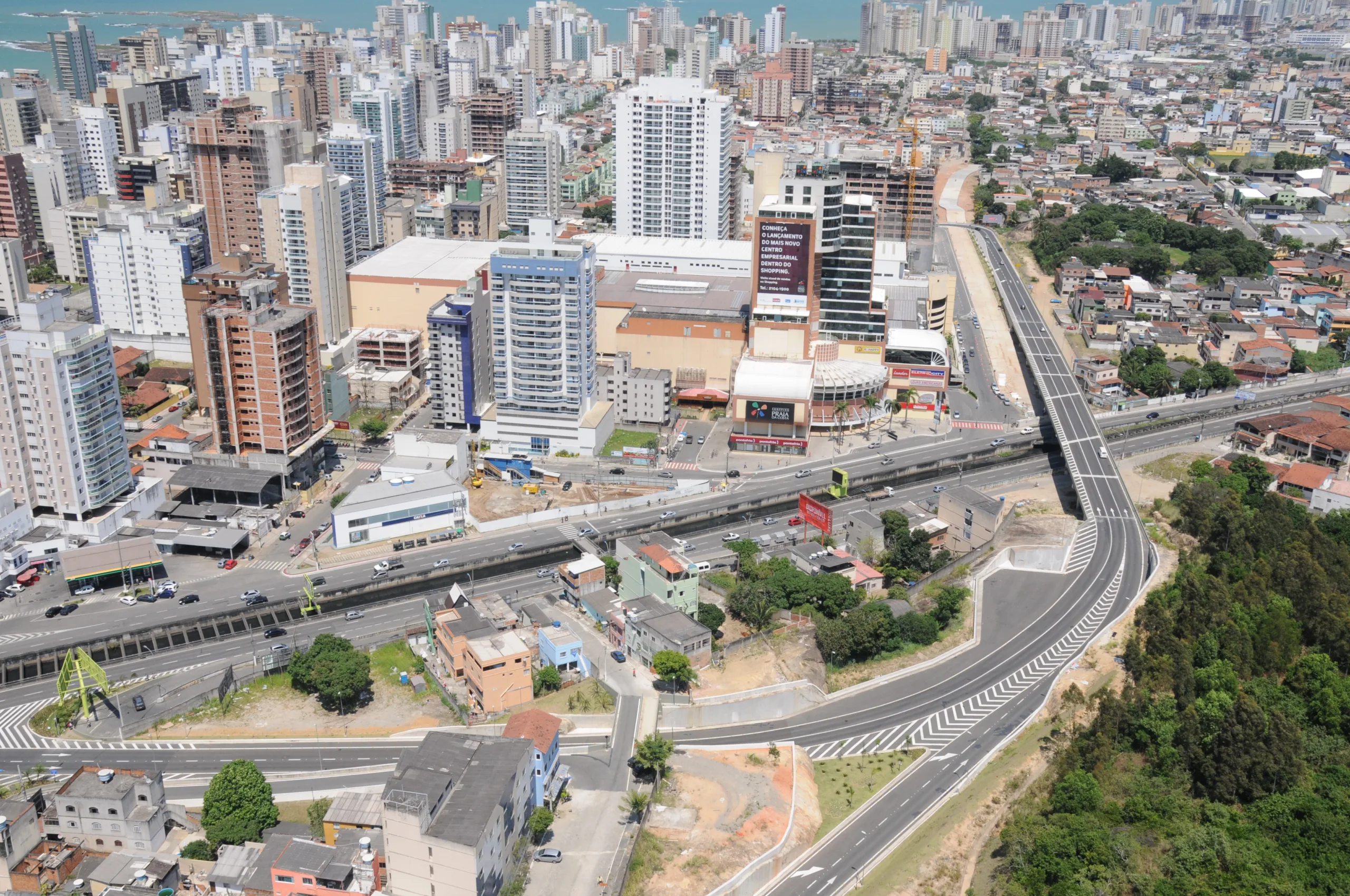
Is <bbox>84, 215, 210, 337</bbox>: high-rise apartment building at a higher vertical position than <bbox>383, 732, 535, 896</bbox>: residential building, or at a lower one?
higher

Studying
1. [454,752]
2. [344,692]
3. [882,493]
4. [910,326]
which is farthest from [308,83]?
[454,752]

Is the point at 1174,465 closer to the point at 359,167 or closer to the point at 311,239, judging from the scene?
the point at 311,239

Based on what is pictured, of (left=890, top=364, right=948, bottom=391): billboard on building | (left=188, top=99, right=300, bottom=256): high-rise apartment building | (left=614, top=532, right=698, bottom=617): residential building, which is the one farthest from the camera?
(left=188, top=99, right=300, bottom=256): high-rise apartment building

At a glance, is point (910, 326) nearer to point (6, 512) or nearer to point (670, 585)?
point (670, 585)

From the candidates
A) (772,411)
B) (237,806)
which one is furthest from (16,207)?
(237,806)

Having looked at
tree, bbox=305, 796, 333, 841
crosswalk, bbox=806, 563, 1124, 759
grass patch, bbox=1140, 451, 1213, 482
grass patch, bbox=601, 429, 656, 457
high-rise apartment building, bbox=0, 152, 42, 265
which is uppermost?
high-rise apartment building, bbox=0, 152, 42, 265

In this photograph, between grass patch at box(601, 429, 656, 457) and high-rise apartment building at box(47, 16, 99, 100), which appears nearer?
grass patch at box(601, 429, 656, 457)

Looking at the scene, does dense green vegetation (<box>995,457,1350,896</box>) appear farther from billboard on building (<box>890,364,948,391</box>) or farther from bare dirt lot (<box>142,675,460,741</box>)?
billboard on building (<box>890,364,948,391</box>)

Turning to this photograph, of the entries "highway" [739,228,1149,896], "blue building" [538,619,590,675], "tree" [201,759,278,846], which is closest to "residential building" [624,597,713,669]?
"blue building" [538,619,590,675]
